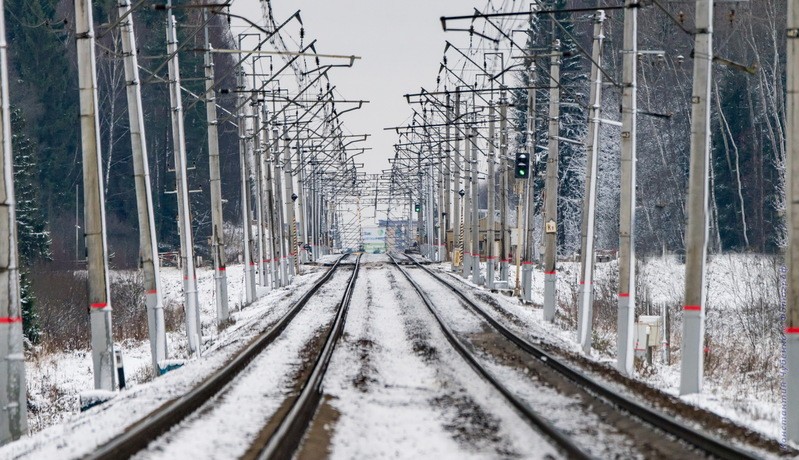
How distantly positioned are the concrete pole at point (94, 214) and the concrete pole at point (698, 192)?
9.08m

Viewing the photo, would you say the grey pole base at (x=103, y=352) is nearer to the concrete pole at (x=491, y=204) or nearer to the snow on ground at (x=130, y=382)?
the snow on ground at (x=130, y=382)

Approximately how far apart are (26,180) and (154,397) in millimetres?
45812

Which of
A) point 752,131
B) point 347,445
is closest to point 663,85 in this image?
point 752,131

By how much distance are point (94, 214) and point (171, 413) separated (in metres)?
7.48

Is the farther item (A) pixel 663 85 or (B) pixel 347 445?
(A) pixel 663 85

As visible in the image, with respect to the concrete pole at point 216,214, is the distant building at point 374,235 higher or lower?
lower

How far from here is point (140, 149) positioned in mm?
25062

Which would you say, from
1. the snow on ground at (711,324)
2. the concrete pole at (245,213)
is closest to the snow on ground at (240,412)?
the snow on ground at (711,324)

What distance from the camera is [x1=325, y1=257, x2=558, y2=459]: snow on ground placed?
481 inches

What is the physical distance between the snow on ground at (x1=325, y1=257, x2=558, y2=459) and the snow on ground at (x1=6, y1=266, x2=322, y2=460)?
229 centimetres

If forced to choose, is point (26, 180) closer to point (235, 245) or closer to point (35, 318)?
point (35, 318)

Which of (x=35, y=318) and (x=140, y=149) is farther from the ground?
(x=140, y=149)

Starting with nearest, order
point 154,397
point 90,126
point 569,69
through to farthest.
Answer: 1. point 154,397
2. point 90,126
3. point 569,69

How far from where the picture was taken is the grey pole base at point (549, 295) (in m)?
31.7
